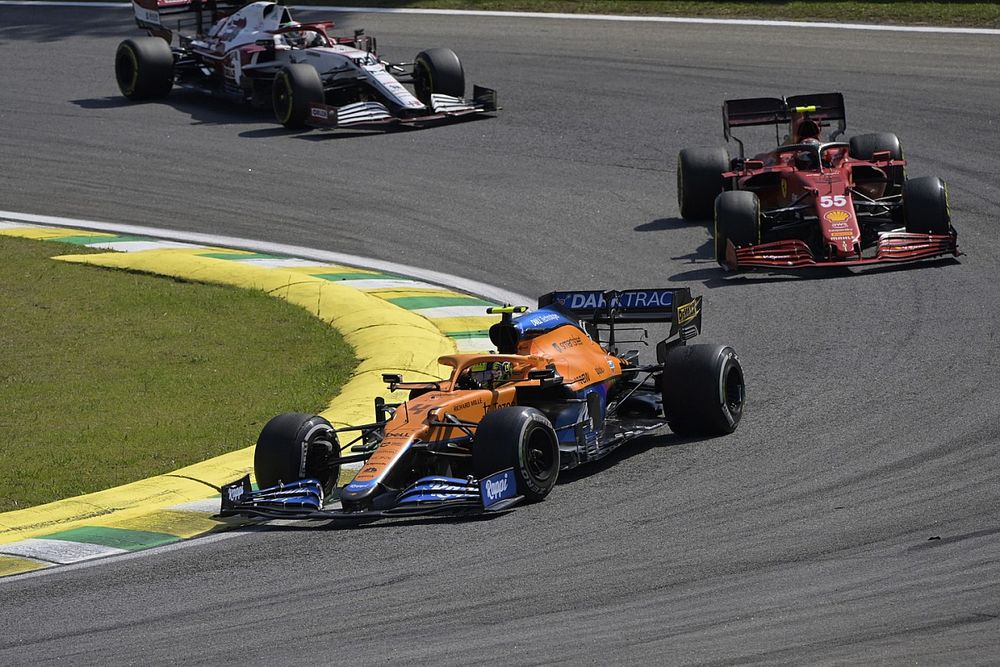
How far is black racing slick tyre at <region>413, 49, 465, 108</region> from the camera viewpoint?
2330 centimetres

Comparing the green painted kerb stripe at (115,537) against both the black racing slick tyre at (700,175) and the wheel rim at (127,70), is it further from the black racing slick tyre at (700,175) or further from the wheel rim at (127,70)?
the wheel rim at (127,70)

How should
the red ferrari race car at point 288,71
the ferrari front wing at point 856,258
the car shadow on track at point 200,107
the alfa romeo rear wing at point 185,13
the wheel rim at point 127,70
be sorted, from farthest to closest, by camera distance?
the alfa romeo rear wing at point 185,13 → the wheel rim at point 127,70 → the car shadow on track at point 200,107 → the red ferrari race car at point 288,71 → the ferrari front wing at point 856,258

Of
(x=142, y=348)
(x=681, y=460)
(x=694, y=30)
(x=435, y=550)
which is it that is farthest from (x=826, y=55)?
(x=435, y=550)

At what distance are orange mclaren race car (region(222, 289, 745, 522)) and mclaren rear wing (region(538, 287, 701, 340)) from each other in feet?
0.03

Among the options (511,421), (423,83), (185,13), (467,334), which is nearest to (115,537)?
(511,421)

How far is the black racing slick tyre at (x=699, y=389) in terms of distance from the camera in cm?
1049

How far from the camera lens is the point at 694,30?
28062 millimetres

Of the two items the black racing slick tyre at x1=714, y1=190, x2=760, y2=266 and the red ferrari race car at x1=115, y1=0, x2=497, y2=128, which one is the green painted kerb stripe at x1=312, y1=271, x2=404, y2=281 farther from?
the red ferrari race car at x1=115, y1=0, x2=497, y2=128

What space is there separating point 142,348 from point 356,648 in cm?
735

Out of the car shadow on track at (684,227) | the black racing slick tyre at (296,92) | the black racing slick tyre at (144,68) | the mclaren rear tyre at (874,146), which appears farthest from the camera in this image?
the black racing slick tyre at (144,68)

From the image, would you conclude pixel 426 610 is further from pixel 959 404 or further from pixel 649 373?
pixel 959 404

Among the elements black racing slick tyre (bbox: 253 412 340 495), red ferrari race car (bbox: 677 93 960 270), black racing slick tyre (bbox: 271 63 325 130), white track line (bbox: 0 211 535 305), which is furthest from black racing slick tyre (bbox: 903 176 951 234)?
black racing slick tyre (bbox: 271 63 325 130)

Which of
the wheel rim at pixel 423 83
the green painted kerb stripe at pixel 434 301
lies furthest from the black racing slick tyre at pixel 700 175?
the wheel rim at pixel 423 83

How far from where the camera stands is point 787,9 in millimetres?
29391
